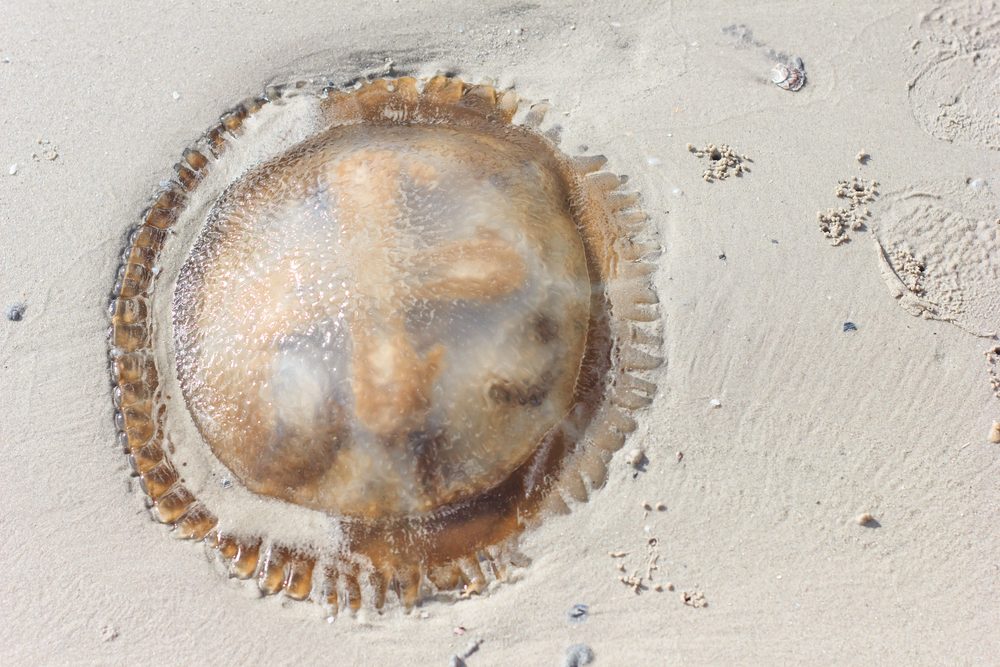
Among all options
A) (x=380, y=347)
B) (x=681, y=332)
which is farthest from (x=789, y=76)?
(x=380, y=347)

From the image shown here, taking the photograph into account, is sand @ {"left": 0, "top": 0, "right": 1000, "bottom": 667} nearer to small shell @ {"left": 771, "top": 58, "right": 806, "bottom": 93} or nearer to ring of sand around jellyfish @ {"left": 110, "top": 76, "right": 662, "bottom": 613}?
small shell @ {"left": 771, "top": 58, "right": 806, "bottom": 93}

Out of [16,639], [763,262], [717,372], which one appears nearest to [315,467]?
[16,639]

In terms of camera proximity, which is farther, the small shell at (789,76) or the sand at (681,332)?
the small shell at (789,76)

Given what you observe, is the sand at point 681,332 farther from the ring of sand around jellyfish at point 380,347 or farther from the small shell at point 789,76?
the ring of sand around jellyfish at point 380,347

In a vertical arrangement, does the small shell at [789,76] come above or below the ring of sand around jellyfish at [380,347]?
above

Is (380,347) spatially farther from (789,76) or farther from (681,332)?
(789,76)

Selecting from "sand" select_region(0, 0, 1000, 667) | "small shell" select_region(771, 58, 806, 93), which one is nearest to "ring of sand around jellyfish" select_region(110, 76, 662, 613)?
"sand" select_region(0, 0, 1000, 667)

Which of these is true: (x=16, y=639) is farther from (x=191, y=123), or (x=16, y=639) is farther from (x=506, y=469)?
(x=191, y=123)

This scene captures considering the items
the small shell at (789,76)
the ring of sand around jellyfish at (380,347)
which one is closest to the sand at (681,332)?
the small shell at (789,76)
